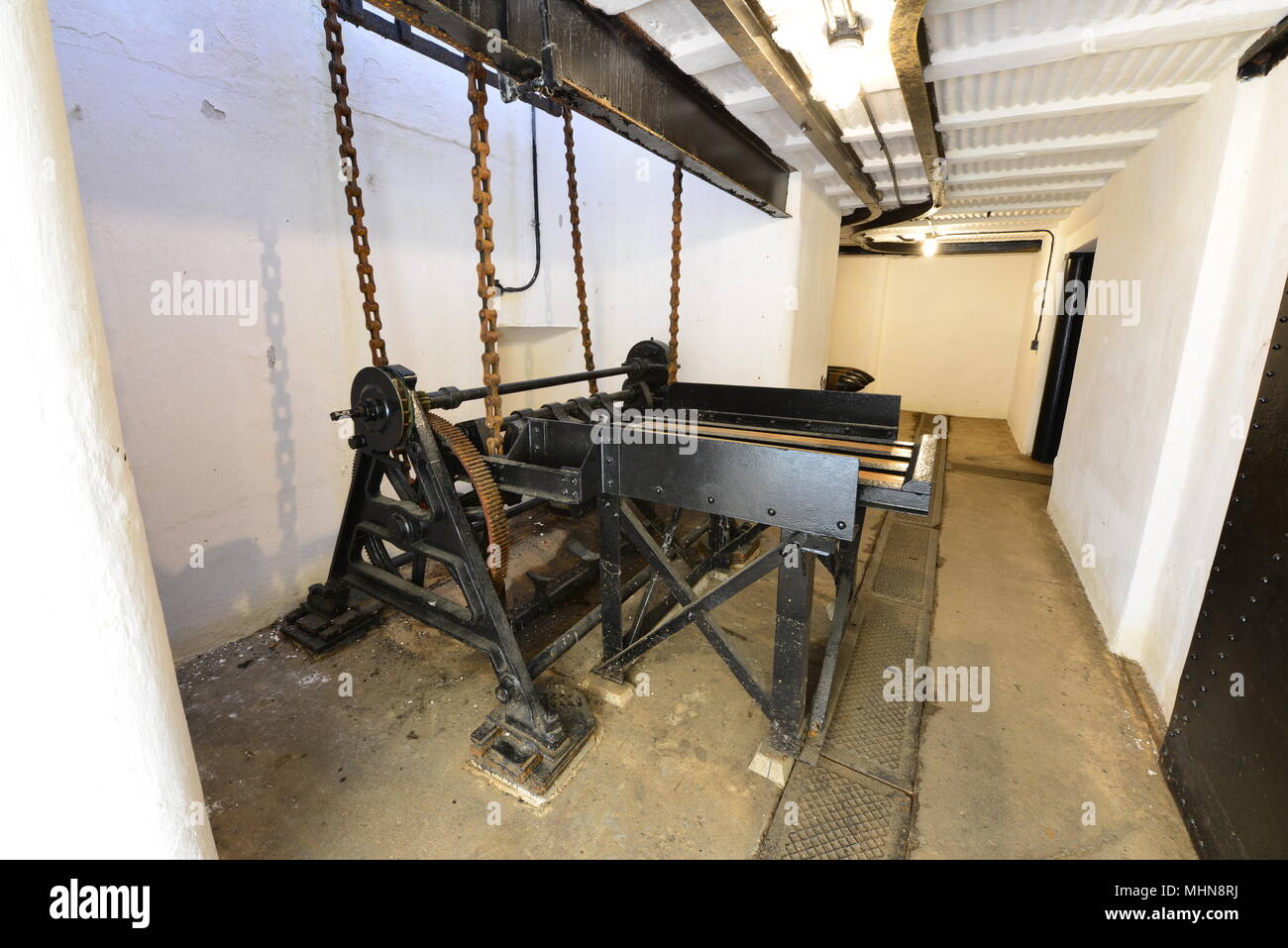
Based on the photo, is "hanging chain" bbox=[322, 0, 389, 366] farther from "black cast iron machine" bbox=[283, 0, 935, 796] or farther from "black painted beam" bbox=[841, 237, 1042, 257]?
"black painted beam" bbox=[841, 237, 1042, 257]

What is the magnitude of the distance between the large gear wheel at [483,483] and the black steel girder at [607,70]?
3.65 feet

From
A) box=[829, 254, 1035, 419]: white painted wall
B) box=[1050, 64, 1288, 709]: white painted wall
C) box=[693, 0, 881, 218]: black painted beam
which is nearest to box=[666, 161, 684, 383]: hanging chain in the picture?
box=[693, 0, 881, 218]: black painted beam

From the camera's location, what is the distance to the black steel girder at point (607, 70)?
1.37 m

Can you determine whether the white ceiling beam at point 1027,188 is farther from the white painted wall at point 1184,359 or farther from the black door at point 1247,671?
the black door at point 1247,671

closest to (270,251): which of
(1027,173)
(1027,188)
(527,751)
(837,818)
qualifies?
(527,751)

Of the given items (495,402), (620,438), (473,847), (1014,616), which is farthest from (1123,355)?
(473,847)

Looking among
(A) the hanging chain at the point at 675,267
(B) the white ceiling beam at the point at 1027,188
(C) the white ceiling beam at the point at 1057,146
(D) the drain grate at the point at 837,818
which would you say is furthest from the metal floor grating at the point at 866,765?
(B) the white ceiling beam at the point at 1027,188

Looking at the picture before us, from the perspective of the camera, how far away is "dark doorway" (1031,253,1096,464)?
538cm

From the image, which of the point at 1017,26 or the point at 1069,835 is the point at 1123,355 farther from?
the point at 1069,835

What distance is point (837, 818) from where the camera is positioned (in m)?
1.78

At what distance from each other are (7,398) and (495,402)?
130cm

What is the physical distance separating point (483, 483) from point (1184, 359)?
2.94 m

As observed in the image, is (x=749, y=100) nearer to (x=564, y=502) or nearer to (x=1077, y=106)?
(x=1077, y=106)

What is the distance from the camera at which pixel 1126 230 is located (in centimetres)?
338
